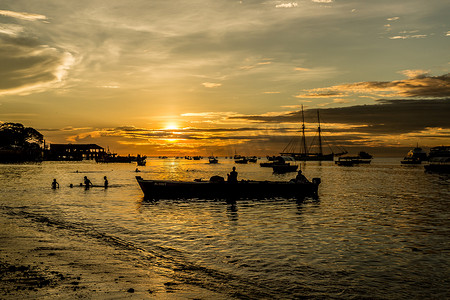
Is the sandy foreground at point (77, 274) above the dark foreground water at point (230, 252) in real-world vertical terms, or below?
above

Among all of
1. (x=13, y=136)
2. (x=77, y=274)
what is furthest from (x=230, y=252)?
(x=13, y=136)

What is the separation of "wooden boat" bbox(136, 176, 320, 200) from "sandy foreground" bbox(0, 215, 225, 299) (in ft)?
62.0

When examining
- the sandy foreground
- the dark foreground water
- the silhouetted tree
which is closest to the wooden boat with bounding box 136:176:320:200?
the dark foreground water

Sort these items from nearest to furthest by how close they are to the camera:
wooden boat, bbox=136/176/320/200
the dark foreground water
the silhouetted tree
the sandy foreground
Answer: the sandy foreground, the dark foreground water, wooden boat, bbox=136/176/320/200, the silhouetted tree

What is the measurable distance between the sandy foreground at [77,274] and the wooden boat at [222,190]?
62.0 ft

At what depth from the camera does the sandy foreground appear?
32.0 feet

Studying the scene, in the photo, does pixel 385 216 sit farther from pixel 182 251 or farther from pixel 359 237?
pixel 182 251

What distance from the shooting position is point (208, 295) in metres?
10.1

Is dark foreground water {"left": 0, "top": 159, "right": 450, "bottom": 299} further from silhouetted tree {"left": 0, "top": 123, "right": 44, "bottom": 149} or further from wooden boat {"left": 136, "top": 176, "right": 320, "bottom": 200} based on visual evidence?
silhouetted tree {"left": 0, "top": 123, "right": 44, "bottom": 149}

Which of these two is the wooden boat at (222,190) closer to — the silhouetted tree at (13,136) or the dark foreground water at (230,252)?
the dark foreground water at (230,252)

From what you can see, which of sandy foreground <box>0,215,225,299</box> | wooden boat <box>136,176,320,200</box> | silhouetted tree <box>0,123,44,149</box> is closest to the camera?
sandy foreground <box>0,215,225,299</box>

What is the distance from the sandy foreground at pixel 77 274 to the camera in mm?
9766

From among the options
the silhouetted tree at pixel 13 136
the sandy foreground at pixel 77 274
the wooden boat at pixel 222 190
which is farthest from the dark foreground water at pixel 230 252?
the silhouetted tree at pixel 13 136

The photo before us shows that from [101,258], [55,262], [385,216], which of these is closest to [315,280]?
[101,258]
